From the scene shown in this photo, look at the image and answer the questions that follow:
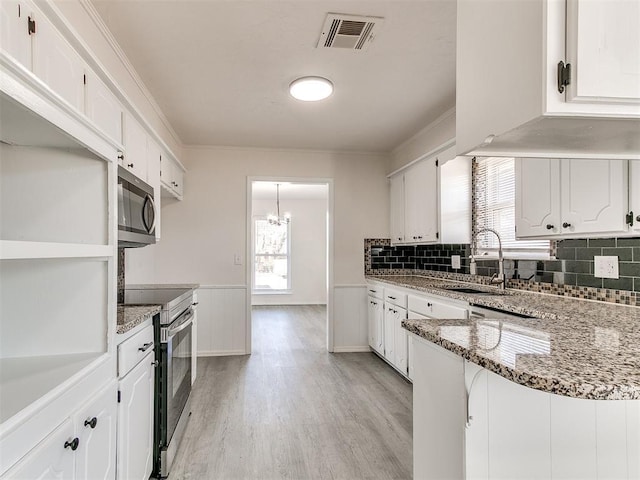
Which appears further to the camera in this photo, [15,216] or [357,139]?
[357,139]

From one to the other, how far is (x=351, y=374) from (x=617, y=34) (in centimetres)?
351

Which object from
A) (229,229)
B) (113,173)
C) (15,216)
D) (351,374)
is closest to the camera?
(15,216)

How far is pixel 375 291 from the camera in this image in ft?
14.7

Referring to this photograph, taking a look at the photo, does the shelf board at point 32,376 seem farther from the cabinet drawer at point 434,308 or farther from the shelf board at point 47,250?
the cabinet drawer at point 434,308

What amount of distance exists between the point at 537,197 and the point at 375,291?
234 cm

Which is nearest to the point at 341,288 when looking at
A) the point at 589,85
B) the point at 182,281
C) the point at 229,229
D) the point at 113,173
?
the point at 229,229

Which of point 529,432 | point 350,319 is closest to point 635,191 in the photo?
point 529,432

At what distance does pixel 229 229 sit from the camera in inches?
183

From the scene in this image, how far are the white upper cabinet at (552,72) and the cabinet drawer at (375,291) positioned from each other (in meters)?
3.20

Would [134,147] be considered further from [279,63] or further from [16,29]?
[16,29]

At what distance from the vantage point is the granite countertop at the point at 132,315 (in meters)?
1.56

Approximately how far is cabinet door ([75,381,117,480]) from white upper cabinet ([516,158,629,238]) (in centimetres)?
234

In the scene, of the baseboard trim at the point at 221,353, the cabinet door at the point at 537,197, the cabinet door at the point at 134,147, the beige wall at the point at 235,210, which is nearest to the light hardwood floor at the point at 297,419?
the baseboard trim at the point at 221,353

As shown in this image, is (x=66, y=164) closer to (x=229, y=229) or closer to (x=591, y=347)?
(x=591, y=347)
